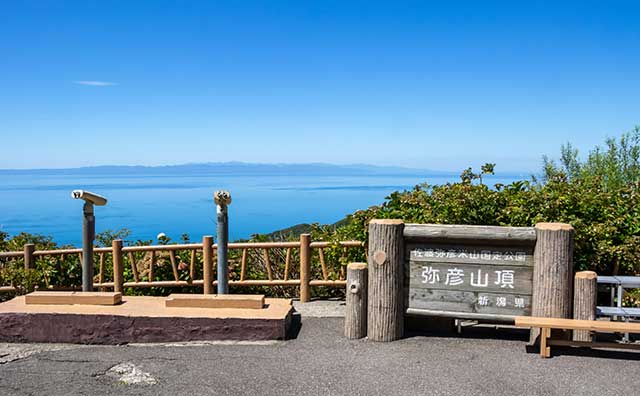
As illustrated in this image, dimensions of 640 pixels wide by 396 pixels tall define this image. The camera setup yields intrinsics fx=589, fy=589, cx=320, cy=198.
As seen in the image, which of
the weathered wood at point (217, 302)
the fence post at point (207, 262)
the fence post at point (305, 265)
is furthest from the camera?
the fence post at point (207, 262)

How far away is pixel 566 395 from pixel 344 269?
444 cm

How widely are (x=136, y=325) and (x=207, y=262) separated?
2579 mm

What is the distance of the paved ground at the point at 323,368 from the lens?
5.67 meters

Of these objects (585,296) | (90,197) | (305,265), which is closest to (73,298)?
(90,197)

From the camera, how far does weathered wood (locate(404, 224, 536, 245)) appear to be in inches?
266

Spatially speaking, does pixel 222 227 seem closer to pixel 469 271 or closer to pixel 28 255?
pixel 469 271

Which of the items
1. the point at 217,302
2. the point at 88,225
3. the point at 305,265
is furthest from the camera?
the point at 305,265

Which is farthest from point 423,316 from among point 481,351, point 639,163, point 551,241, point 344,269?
point 639,163

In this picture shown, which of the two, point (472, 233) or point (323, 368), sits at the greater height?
point (472, 233)

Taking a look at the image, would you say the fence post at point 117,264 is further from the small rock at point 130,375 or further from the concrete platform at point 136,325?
the small rock at point 130,375

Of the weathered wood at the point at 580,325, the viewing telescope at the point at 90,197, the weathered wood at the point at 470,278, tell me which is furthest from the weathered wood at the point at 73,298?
the weathered wood at the point at 580,325

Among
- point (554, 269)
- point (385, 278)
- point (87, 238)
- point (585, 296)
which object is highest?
point (87, 238)

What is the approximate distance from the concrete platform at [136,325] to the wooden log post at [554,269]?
3024 millimetres

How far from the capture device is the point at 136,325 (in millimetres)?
7121
